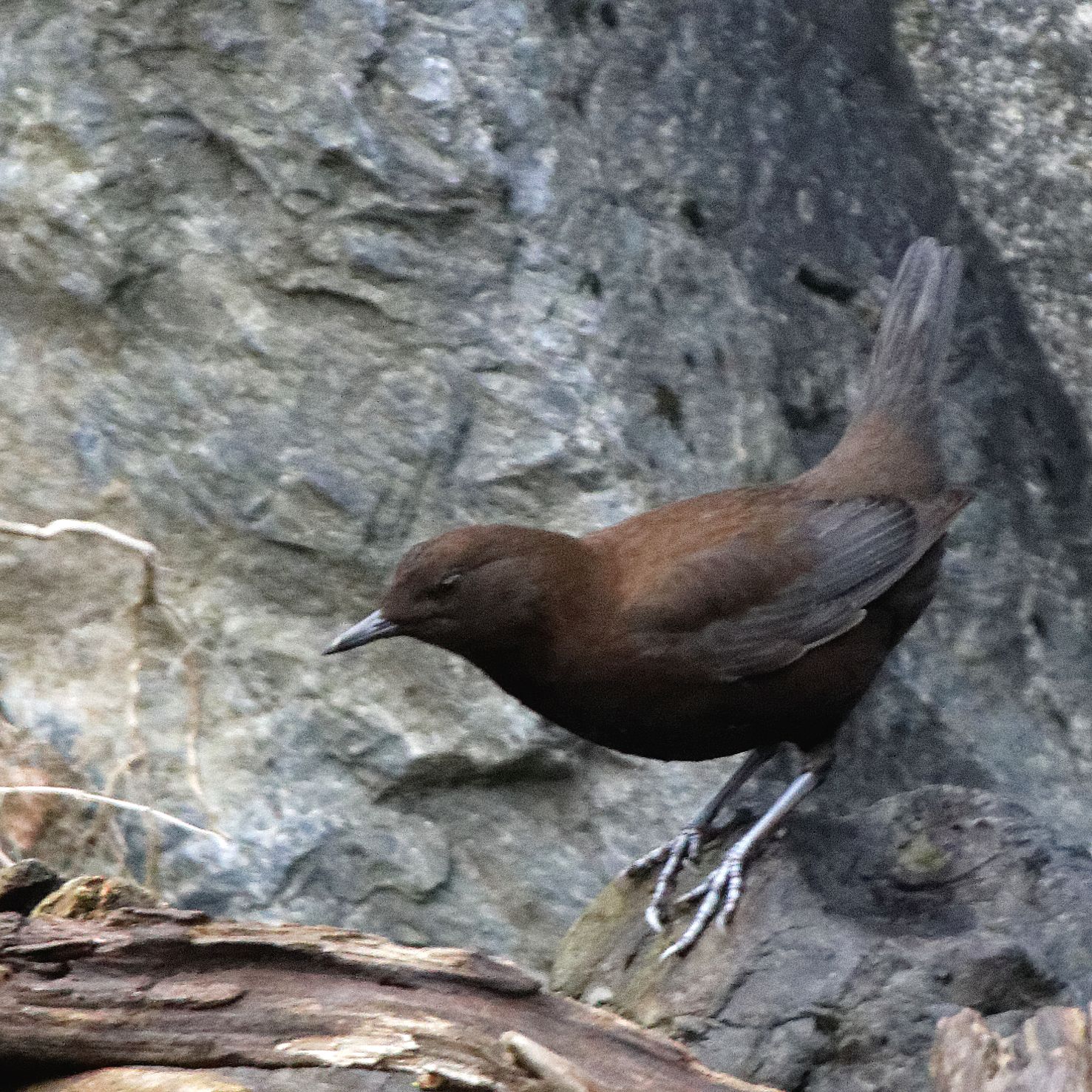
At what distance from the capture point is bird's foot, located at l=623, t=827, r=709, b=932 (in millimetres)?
3672

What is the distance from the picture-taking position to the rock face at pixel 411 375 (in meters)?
4.52

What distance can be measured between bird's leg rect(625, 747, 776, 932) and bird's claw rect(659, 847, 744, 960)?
79 millimetres

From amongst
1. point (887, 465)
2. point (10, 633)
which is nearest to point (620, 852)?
point (887, 465)

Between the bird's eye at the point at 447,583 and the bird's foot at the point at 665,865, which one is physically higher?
the bird's eye at the point at 447,583

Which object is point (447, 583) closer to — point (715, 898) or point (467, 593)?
point (467, 593)

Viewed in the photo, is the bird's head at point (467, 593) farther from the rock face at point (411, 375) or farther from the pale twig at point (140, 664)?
the rock face at point (411, 375)

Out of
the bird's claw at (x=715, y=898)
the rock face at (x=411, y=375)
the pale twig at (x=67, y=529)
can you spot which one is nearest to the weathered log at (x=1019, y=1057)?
the bird's claw at (x=715, y=898)

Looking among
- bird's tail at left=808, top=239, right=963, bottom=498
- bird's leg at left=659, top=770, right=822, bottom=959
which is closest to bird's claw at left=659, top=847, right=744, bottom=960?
bird's leg at left=659, top=770, right=822, bottom=959

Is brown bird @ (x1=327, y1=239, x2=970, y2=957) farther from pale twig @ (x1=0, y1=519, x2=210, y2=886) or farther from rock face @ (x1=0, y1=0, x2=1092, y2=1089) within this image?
pale twig @ (x1=0, y1=519, x2=210, y2=886)

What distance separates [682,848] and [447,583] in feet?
2.64

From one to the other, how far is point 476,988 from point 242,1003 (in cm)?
35

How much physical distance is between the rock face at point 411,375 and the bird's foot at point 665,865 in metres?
0.66

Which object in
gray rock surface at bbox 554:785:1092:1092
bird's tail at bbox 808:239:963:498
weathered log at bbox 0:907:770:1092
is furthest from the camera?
bird's tail at bbox 808:239:963:498

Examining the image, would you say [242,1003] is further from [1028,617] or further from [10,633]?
[1028,617]
